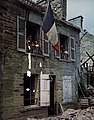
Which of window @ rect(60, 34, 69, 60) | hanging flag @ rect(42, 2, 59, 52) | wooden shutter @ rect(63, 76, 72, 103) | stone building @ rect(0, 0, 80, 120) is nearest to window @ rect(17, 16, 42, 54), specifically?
stone building @ rect(0, 0, 80, 120)

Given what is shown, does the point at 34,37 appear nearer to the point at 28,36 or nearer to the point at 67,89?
the point at 28,36

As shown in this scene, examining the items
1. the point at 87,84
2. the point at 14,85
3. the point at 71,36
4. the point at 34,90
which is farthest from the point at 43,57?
the point at 87,84

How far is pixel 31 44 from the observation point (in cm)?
1130

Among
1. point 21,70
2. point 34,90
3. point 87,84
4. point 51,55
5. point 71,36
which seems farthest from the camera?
point 87,84

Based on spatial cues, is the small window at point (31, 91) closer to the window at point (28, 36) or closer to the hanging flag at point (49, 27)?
the window at point (28, 36)

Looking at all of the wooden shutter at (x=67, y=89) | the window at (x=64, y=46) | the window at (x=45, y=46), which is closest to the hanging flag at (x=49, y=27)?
the window at (x=45, y=46)

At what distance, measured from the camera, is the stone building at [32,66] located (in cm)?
968

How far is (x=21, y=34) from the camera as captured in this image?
1049 cm

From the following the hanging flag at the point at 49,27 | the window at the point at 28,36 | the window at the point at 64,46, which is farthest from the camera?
the window at the point at 64,46

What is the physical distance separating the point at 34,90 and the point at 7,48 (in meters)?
2.63

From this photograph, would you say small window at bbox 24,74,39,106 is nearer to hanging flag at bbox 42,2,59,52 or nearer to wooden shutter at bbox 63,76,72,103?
wooden shutter at bbox 63,76,72,103

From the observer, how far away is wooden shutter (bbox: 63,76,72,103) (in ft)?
43.9

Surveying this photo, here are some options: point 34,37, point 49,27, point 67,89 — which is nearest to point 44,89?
point 34,37

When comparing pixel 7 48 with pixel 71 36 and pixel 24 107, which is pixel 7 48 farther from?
pixel 71 36
